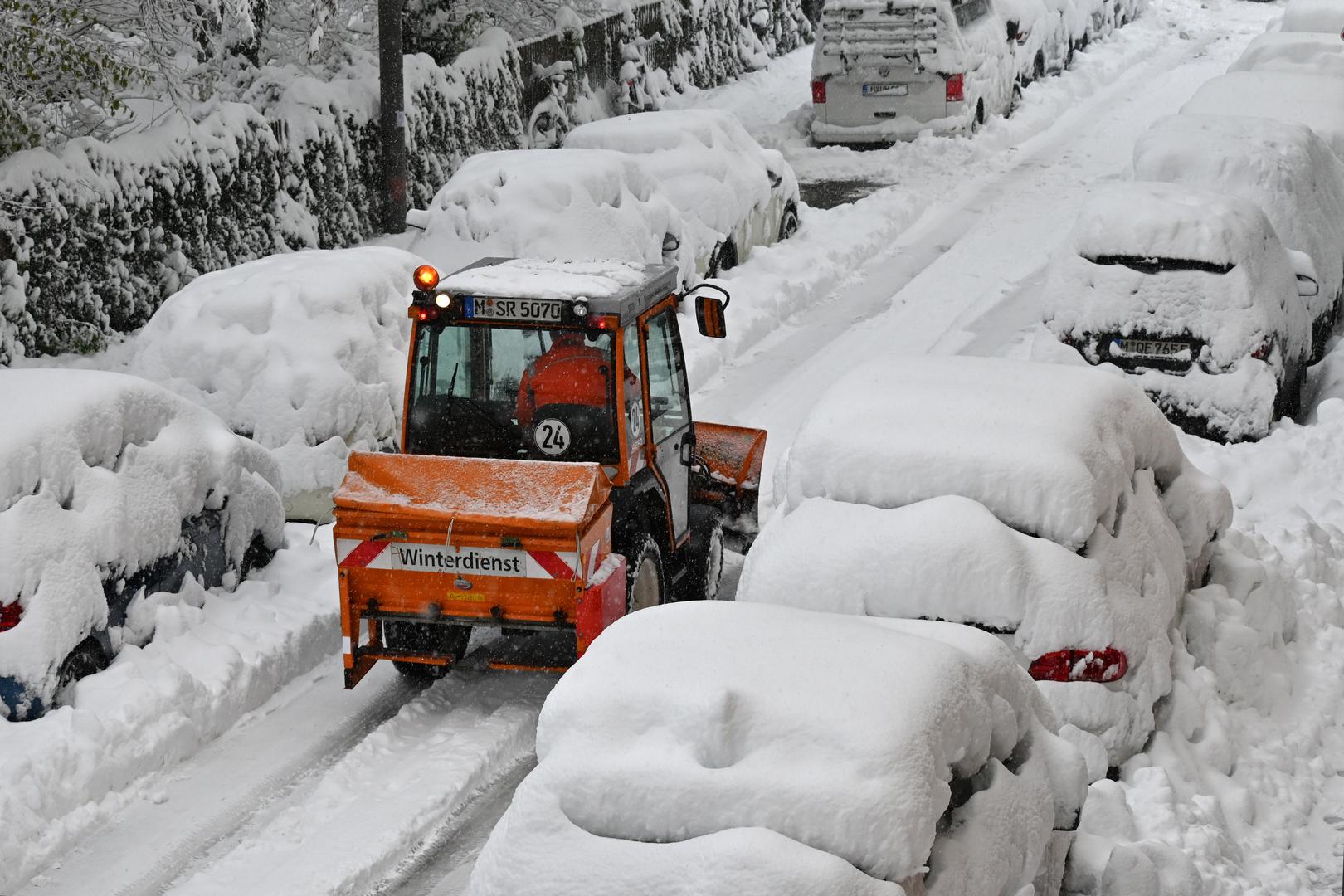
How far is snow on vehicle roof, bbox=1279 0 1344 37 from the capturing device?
88.0 feet

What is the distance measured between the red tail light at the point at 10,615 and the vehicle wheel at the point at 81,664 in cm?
31

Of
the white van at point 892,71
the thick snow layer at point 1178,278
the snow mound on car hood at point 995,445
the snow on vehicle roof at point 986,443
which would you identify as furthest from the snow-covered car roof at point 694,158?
the snow on vehicle roof at point 986,443

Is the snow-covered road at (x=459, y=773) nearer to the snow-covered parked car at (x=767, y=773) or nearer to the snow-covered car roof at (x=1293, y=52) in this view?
the snow-covered parked car at (x=767, y=773)

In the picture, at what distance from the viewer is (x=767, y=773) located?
406cm

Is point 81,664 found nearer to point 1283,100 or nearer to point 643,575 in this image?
point 643,575

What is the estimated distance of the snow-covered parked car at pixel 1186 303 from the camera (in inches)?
432

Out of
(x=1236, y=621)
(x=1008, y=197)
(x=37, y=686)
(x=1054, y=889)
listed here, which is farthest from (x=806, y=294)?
(x=1054, y=889)

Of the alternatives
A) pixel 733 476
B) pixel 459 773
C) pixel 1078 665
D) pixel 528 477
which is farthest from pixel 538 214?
pixel 1078 665

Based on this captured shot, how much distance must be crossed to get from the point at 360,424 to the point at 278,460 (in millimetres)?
526

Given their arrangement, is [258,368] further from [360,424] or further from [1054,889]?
A: [1054,889]

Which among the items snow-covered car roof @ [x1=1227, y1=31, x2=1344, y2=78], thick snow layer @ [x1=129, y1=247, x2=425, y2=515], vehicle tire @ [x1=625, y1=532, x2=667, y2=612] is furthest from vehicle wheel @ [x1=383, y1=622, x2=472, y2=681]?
snow-covered car roof @ [x1=1227, y1=31, x2=1344, y2=78]

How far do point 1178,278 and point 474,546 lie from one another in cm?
582

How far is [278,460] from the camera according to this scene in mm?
9727

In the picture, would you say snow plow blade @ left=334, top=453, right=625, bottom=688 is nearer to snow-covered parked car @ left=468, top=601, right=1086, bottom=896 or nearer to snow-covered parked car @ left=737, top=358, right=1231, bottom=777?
snow-covered parked car @ left=737, top=358, right=1231, bottom=777
